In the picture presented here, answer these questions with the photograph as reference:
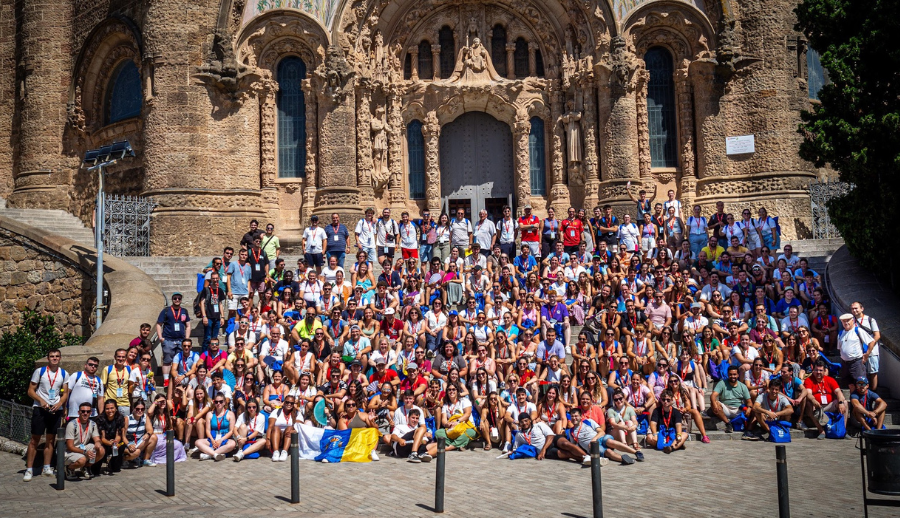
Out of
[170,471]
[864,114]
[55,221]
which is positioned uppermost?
[864,114]

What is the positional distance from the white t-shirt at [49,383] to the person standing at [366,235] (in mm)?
7094

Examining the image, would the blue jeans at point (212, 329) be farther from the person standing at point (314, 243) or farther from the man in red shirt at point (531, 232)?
the man in red shirt at point (531, 232)

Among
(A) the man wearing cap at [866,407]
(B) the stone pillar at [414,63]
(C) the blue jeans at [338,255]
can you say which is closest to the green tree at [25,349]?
(C) the blue jeans at [338,255]

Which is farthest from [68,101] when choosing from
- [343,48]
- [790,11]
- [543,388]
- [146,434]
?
[790,11]

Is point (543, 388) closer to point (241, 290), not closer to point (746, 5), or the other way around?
point (241, 290)

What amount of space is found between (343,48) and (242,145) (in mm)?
3419

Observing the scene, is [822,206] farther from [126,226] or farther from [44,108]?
[44,108]

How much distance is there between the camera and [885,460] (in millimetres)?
7203

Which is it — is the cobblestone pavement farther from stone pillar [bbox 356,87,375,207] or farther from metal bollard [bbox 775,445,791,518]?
stone pillar [bbox 356,87,375,207]

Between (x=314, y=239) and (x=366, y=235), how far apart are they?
3.50 ft

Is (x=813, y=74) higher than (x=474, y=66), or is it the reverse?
(x=474, y=66)

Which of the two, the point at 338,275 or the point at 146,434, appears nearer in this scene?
the point at 146,434

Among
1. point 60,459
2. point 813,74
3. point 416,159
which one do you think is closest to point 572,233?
point 416,159

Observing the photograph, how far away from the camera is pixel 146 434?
11.0 metres
